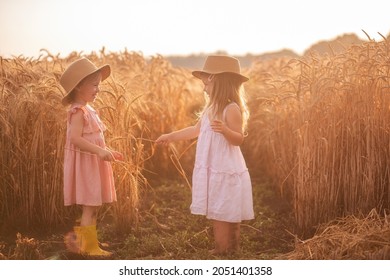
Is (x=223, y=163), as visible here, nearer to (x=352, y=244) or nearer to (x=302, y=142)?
(x=302, y=142)

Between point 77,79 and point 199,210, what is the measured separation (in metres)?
1.14

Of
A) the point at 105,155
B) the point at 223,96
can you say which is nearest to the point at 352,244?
the point at 223,96

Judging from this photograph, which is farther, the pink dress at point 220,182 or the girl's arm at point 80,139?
the pink dress at point 220,182

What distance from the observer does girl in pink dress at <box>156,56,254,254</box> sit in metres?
4.28

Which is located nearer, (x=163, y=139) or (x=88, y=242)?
(x=88, y=242)

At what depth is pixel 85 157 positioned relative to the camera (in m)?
4.30

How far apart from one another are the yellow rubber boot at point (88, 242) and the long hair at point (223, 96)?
3.54 feet

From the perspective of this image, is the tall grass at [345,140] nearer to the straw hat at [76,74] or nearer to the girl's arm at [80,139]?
the girl's arm at [80,139]

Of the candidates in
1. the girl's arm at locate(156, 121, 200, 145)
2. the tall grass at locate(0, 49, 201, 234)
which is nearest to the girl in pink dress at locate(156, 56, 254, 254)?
the girl's arm at locate(156, 121, 200, 145)

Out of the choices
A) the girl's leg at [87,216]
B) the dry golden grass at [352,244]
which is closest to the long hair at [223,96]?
the dry golden grass at [352,244]

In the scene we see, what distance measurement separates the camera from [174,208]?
5504 millimetres

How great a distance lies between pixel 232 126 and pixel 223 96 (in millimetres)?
211

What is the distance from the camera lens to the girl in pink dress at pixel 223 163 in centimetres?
428
